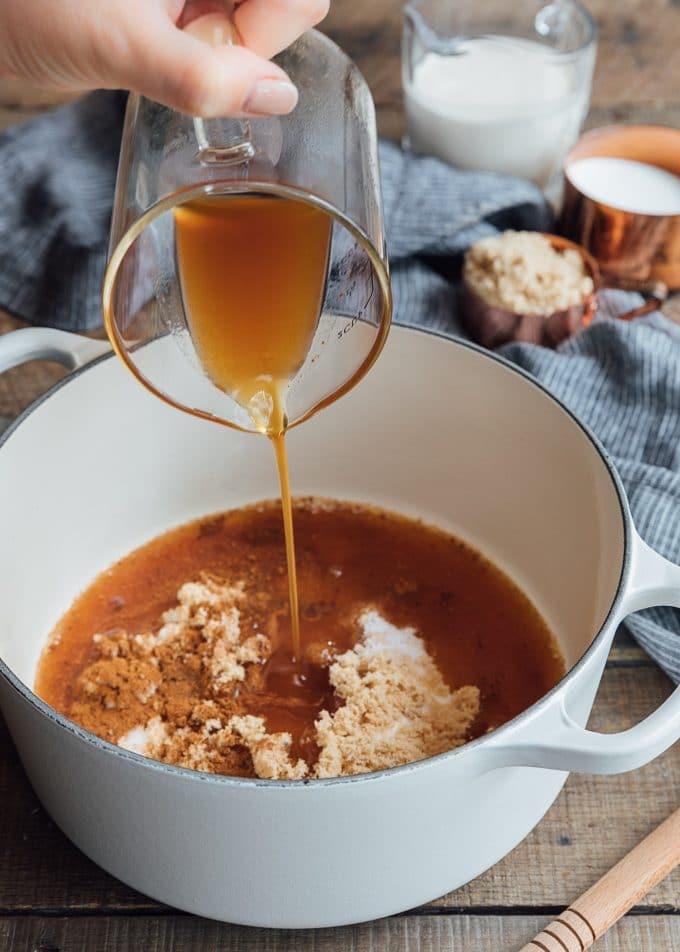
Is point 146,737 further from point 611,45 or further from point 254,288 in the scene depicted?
point 611,45

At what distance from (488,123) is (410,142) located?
13 centimetres

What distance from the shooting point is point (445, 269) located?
55.7 inches

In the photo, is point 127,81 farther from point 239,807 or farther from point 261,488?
point 261,488

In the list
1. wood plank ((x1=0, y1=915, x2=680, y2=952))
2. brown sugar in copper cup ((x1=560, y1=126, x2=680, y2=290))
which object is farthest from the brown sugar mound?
brown sugar in copper cup ((x1=560, y1=126, x2=680, y2=290))

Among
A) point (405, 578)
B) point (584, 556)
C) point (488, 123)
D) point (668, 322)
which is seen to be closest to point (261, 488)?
point (405, 578)

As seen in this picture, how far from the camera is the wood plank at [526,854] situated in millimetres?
847

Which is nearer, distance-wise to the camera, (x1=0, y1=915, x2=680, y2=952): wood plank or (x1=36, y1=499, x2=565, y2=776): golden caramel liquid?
(x1=0, y1=915, x2=680, y2=952): wood plank

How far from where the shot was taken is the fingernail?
689 mm

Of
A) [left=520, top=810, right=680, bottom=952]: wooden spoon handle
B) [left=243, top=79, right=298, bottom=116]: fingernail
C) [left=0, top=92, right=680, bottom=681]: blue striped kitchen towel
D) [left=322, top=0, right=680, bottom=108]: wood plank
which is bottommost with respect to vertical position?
[left=520, top=810, right=680, bottom=952]: wooden spoon handle

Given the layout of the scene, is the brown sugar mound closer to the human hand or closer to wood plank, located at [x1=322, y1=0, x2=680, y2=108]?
the human hand

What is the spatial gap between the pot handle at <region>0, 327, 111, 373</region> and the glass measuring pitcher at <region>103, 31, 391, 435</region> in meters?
0.09

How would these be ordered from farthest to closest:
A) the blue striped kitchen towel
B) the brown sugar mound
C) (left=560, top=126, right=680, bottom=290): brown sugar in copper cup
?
(left=560, top=126, right=680, bottom=290): brown sugar in copper cup < the blue striped kitchen towel < the brown sugar mound

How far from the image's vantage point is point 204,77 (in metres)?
0.67

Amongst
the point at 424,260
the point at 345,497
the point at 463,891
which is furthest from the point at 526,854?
the point at 424,260
